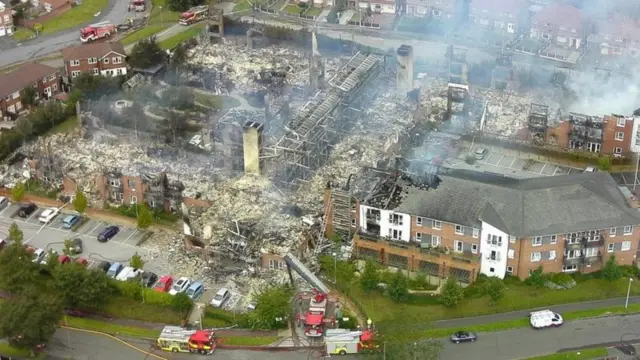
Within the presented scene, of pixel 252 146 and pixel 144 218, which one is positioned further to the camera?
pixel 252 146

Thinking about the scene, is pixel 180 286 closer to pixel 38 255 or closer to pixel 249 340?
pixel 249 340

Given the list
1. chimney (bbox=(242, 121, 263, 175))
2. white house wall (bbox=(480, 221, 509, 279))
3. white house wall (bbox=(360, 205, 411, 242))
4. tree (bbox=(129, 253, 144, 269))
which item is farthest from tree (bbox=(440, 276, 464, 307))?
chimney (bbox=(242, 121, 263, 175))

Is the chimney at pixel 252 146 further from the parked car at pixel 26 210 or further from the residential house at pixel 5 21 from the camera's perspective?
the residential house at pixel 5 21

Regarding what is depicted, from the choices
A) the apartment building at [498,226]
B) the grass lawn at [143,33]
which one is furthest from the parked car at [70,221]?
the grass lawn at [143,33]

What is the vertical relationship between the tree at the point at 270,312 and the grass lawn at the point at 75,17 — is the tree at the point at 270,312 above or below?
below

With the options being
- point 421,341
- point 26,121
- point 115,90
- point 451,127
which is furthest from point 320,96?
point 421,341

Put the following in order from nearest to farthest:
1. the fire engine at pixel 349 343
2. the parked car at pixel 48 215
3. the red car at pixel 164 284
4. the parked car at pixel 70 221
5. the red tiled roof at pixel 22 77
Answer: the fire engine at pixel 349 343 → the red car at pixel 164 284 → the parked car at pixel 70 221 → the parked car at pixel 48 215 → the red tiled roof at pixel 22 77

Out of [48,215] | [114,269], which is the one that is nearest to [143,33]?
[48,215]
